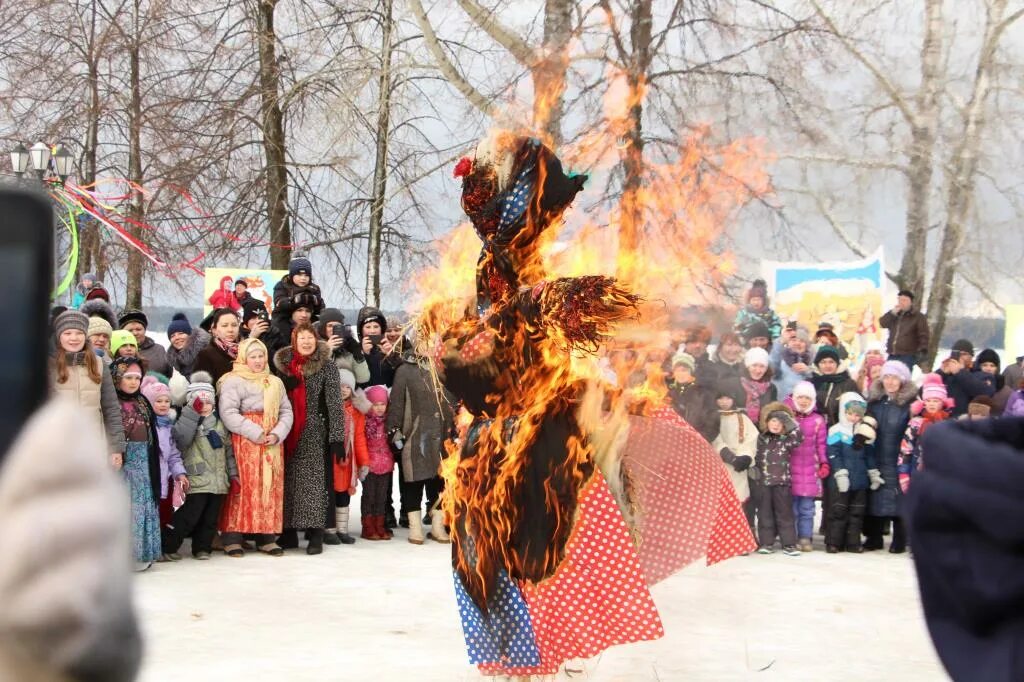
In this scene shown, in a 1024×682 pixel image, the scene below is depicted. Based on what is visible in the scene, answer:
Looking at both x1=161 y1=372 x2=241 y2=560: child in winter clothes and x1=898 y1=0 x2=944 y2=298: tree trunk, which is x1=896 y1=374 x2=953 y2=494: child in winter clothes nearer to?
x1=161 y1=372 x2=241 y2=560: child in winter clothes

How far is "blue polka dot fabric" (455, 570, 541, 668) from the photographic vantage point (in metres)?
4.57

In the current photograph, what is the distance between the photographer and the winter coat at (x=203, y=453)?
27.3 feet

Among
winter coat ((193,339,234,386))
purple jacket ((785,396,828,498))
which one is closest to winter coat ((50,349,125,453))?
→ winter coat ((193,339,234,386))

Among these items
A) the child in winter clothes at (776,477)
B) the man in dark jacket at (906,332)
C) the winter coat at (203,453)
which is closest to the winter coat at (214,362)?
the winter coat at (203,453)

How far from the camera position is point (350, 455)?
952 cm

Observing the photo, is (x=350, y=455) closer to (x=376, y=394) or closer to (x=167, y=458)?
(x=376, y=394)

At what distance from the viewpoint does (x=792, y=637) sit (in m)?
6.34

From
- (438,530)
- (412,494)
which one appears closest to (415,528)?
(438,530)

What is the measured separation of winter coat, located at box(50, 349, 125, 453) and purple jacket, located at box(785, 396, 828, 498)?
16.5ft

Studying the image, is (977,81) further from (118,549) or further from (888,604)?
(118,549)

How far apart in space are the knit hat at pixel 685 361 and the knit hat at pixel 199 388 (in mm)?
3211

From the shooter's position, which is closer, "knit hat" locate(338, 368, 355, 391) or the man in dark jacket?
"knit hat" locate(338, 368, 355, 391)

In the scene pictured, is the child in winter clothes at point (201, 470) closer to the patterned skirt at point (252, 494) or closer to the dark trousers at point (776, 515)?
the patterned skirt at point (252, 494)

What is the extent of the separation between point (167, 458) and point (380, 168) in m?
7.81
